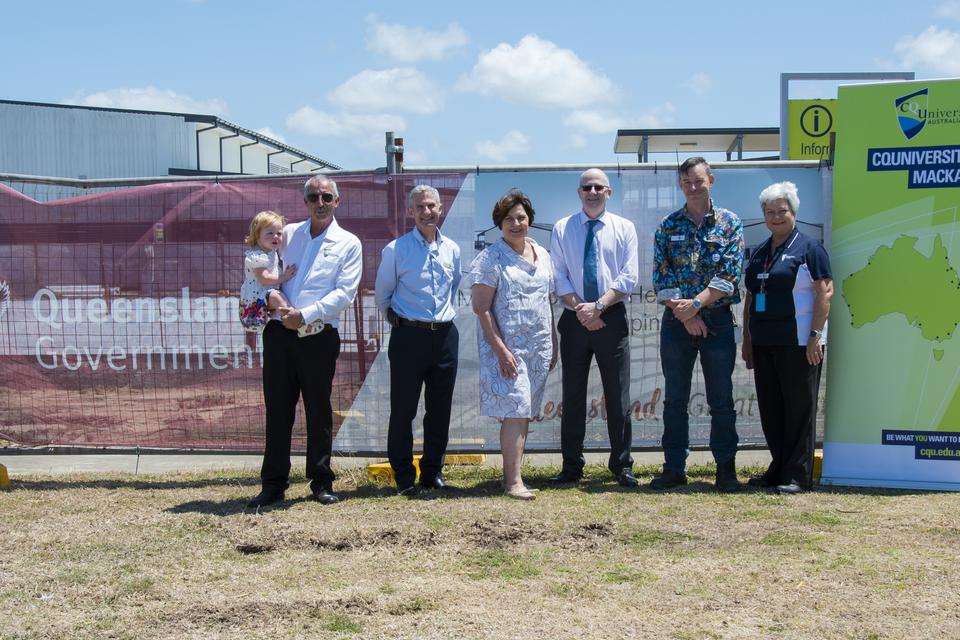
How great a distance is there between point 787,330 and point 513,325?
1702mm


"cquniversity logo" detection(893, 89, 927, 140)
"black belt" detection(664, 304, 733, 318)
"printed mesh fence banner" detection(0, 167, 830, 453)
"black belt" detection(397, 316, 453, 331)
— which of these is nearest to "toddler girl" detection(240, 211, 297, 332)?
"black belt" detection(397, 316, 453, 331)

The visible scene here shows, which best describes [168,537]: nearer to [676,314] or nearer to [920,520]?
[676,314]

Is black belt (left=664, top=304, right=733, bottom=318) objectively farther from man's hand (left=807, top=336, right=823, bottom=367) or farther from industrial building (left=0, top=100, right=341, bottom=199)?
industrial building (left=0, top=100, right=341, bottom=199)

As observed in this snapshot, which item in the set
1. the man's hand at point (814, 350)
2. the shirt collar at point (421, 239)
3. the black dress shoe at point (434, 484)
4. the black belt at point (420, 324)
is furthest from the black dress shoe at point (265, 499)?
the man's hand at point (814, 350)

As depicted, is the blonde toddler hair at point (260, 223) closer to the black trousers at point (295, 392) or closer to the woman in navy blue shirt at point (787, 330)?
the black trousers at point (295, 392)

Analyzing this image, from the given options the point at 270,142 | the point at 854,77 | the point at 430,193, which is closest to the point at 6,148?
the point at 270,142

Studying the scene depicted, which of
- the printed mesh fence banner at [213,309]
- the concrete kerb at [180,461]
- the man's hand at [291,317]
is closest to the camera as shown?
the man's hand at [291,317]

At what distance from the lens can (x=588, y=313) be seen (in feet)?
19.0

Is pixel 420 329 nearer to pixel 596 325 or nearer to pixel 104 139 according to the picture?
pixel 596 325

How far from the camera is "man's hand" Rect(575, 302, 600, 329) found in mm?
5785

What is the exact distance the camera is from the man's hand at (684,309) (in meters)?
5.70

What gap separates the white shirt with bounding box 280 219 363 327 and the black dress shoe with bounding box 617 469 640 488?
210 centimetres

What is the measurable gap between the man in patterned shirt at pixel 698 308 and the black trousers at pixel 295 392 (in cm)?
212

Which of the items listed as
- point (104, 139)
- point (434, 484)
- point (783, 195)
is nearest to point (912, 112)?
point (783, 195)
